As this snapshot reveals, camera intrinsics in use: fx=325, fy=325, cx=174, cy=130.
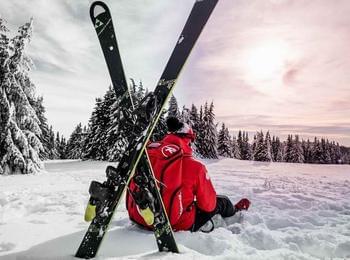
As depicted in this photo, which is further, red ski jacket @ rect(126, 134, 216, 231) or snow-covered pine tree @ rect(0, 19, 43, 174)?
snow-covered pine tree @ rect(0, 19, 43, 174)

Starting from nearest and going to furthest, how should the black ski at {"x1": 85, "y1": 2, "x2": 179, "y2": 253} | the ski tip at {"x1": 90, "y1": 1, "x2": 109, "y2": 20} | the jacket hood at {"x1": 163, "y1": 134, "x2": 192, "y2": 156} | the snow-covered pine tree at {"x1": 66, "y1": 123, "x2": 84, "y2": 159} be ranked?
the black ski at {"x1": 85, "y1": 2, "x2": 179, "y2": 253}
the ski tip at {"x1": 90, "y1": 1, "x2": 109, "y2": 20}
the jacket hood at {"x1": 163, "y1": 134, "x2": 192, "y2": 156}
the snow-covered pine tree at {"x1": 66, "y1": 123, "x2": 84, "y2": 159}

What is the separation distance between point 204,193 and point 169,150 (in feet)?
1.82

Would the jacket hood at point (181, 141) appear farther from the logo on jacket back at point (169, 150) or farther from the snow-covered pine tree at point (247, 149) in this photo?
the snow-covered pine tree at point (247, 149)

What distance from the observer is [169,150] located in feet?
10.6

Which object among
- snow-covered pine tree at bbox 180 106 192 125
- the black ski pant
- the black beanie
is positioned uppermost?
snow-covered pine tree at bbox 180 106 192 125

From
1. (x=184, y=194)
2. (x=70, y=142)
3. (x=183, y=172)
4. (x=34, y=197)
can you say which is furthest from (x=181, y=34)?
(x=70, y=142)

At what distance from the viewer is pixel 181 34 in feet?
9.77

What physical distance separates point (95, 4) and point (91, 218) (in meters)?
1.92

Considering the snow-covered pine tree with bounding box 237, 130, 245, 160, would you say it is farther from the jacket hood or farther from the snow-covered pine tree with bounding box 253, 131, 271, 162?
the jacket hood

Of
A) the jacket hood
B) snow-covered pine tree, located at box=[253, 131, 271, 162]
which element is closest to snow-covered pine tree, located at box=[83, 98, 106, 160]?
the jacket hood

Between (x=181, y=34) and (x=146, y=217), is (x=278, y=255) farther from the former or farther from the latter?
(x=181, y=34)

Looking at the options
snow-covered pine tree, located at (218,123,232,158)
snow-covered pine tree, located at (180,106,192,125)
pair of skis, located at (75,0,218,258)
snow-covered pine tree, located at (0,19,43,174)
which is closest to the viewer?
pair of skis, located at (75,0,218,258)

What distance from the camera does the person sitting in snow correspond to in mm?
3129

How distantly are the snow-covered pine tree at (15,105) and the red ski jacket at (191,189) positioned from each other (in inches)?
486
